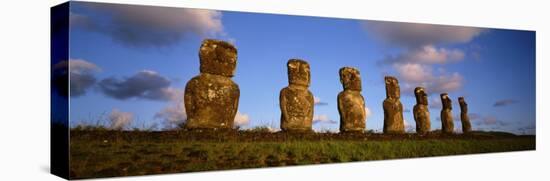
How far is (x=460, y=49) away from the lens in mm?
14781

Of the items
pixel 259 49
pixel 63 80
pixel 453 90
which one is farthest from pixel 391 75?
pixel 63 80

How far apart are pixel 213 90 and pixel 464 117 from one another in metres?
5.69

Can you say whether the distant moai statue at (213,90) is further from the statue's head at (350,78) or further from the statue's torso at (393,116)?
the statue's torso at (393,116)

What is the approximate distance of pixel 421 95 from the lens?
568 inches

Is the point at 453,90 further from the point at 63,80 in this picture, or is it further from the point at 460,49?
the point at 63,80

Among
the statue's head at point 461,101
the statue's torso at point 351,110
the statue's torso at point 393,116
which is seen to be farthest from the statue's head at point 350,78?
the statue's head at point 461,101

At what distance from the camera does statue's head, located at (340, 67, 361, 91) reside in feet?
43.5

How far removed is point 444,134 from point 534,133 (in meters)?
2.35

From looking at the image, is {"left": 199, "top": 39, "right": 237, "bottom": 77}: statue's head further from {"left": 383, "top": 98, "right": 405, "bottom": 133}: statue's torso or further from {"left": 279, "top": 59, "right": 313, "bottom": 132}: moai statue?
{"left": 383, "top": 98, "right": 405, "bottom": 133}: statue's torso

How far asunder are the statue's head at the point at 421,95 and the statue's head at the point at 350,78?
1.45 meters

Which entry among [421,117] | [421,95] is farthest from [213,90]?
[421,117]

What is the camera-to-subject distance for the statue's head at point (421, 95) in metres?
14.3

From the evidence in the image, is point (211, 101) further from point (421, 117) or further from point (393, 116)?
point (421, 117)

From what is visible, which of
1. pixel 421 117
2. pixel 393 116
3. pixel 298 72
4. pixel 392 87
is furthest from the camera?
pixel 421 117
